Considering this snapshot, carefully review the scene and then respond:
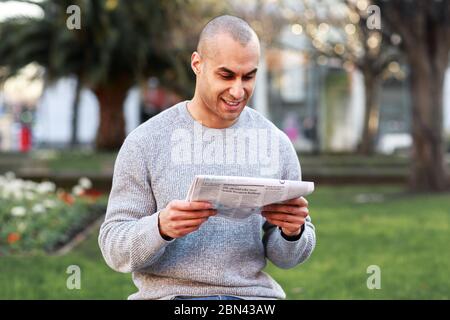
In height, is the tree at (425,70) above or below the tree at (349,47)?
below

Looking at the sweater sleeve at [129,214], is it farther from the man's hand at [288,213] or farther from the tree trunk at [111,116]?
the tree trunk at [111,116]

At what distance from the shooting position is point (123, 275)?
7363 mm

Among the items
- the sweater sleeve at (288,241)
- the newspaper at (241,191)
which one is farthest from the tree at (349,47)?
the newspaper at (241,191)

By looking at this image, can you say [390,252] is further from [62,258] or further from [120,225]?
[120,225]

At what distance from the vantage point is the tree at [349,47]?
2578 cm

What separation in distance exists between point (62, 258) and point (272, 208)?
504 centimetres

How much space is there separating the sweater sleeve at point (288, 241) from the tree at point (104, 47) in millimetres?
15857

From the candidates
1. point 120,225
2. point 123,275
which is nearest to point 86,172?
point 123,275

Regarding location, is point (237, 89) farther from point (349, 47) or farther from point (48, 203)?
point (349, 47)

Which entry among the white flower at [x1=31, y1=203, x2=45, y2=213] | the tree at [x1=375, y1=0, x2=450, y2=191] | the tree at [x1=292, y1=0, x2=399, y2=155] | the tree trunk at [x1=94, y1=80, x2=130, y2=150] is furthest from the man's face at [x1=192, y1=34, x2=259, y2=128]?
Result: the tree at [x1=292, y1=0, x2=399, y2=155]

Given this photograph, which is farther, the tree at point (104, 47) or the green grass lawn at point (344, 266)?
the tree at point (104, 47)

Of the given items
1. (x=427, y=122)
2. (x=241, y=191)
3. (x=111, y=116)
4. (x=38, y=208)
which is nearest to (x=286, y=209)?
(x=241, y=191)

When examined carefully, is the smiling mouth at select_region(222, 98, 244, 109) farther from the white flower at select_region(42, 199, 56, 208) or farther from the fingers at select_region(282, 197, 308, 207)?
the white flower at select_region(42, 199, 56, 208)

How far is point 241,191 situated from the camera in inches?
110
